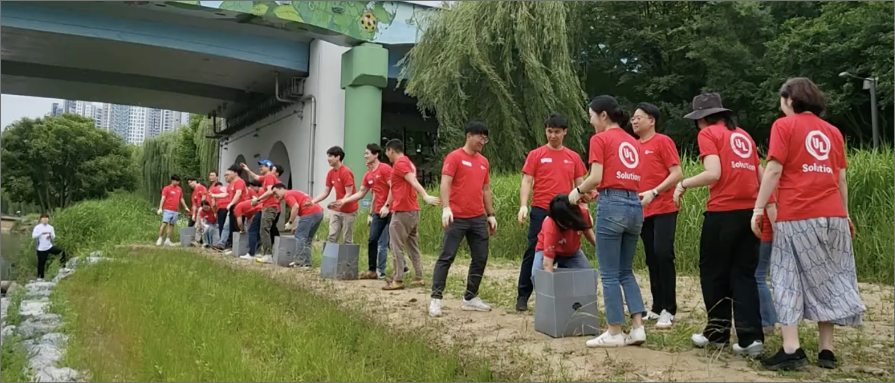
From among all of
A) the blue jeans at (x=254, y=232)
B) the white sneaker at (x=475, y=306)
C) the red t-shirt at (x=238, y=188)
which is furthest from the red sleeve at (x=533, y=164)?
the red t-shirt at (x=238, y=188)

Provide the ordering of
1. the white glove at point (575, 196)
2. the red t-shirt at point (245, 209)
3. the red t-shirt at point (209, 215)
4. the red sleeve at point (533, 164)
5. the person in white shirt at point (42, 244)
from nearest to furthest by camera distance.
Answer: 1. the white glove at point (575, 196)
2. the red sleeve at point (533, 164)
3. the red t-shirt at point (245, 209)
4. the red t-shirt at point (209, 215)
5. the person in white shirt at point (42, 244)

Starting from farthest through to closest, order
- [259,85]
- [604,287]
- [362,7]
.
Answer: [259,85] < [362,7] < [604,287]

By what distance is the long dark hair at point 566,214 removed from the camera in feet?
14.7

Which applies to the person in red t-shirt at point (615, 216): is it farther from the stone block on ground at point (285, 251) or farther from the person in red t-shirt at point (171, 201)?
the person in red t-shirt at point (171, 201)

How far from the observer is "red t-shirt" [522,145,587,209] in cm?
531

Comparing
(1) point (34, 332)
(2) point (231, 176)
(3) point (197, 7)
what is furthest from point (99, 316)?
(3) point (197, 7)

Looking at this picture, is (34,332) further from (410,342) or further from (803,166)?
(803,166)

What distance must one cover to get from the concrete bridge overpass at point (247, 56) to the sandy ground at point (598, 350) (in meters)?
12.4

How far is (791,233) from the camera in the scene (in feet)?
11.6

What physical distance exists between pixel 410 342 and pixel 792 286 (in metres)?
2.22

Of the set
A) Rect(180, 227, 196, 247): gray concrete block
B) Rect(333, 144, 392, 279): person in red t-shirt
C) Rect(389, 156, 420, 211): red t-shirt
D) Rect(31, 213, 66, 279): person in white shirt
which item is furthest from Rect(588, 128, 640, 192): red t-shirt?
Rect(31, 213, 66, 279): person in white shirt

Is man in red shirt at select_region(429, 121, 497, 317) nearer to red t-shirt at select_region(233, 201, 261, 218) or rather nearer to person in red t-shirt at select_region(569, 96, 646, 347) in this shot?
person in red t-shirt at select_region(569, 96, 646, 347)

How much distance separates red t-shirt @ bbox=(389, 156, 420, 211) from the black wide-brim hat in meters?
3.22

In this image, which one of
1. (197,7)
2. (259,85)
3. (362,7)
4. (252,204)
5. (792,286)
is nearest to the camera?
(792,286)
